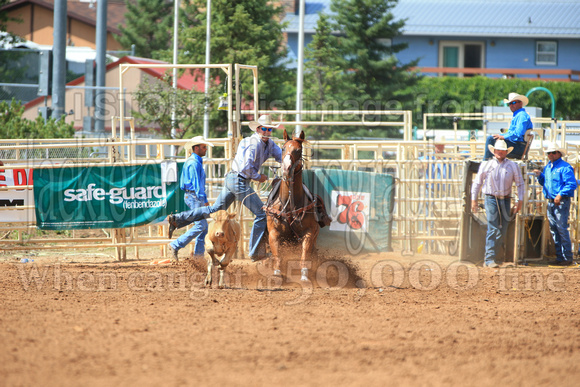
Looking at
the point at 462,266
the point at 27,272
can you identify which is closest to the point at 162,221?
the point at 27,272

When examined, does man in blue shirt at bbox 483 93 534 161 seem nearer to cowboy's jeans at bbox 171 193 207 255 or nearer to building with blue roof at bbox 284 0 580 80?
cowboy's jeans at bbox 171 193 207 255

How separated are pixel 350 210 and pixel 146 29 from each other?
132ft

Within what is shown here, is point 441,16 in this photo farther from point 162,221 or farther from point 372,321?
point 372,321

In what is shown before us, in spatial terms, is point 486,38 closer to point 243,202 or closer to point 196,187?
point 243,202

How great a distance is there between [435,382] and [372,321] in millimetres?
1930

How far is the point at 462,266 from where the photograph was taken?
1177 cm

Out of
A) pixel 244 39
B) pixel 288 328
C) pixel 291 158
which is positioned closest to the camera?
pixel 288 328

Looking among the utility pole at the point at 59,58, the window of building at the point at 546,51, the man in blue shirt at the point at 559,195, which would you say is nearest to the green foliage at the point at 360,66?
the utility pole at the point at 59,58

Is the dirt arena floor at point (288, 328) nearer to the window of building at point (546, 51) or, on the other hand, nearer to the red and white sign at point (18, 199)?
the red and white sign at point (18, 199)

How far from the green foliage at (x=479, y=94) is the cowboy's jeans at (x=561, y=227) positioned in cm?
2247

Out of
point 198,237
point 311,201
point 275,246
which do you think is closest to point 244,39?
point 198,237

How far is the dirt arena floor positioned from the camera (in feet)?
17.2

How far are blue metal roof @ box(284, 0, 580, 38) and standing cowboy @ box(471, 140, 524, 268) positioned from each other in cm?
3055

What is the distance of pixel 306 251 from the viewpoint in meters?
9.37
